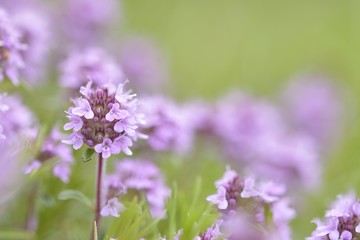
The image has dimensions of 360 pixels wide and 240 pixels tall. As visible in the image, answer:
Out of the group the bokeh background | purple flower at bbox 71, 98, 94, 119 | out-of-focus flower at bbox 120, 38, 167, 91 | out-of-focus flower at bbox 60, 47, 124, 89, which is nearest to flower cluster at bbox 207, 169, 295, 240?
purple flower at bbox 71, 98, 94, 119

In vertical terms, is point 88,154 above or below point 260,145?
below

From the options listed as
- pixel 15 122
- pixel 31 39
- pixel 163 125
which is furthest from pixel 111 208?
pixel 31 39

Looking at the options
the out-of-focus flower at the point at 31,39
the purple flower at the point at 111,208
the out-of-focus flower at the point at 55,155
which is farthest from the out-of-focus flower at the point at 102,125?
the out-of-focus flower at the point at 31,39

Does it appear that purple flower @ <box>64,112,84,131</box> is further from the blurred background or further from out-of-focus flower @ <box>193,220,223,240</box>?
the blurred background

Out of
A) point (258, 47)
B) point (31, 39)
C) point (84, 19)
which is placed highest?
point (258, 47)

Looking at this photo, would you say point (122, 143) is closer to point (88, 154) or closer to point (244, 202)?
point (88, 154)

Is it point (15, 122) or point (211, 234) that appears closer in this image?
point (211, 234)

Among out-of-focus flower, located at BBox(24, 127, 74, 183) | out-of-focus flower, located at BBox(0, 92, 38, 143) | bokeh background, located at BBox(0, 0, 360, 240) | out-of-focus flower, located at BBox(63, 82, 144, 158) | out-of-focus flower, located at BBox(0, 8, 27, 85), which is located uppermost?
bokeh background, located at BBox(0, 0, 360, 240)

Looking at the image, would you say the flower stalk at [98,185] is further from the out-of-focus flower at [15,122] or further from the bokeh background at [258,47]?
the bokeh background at [258,47]
